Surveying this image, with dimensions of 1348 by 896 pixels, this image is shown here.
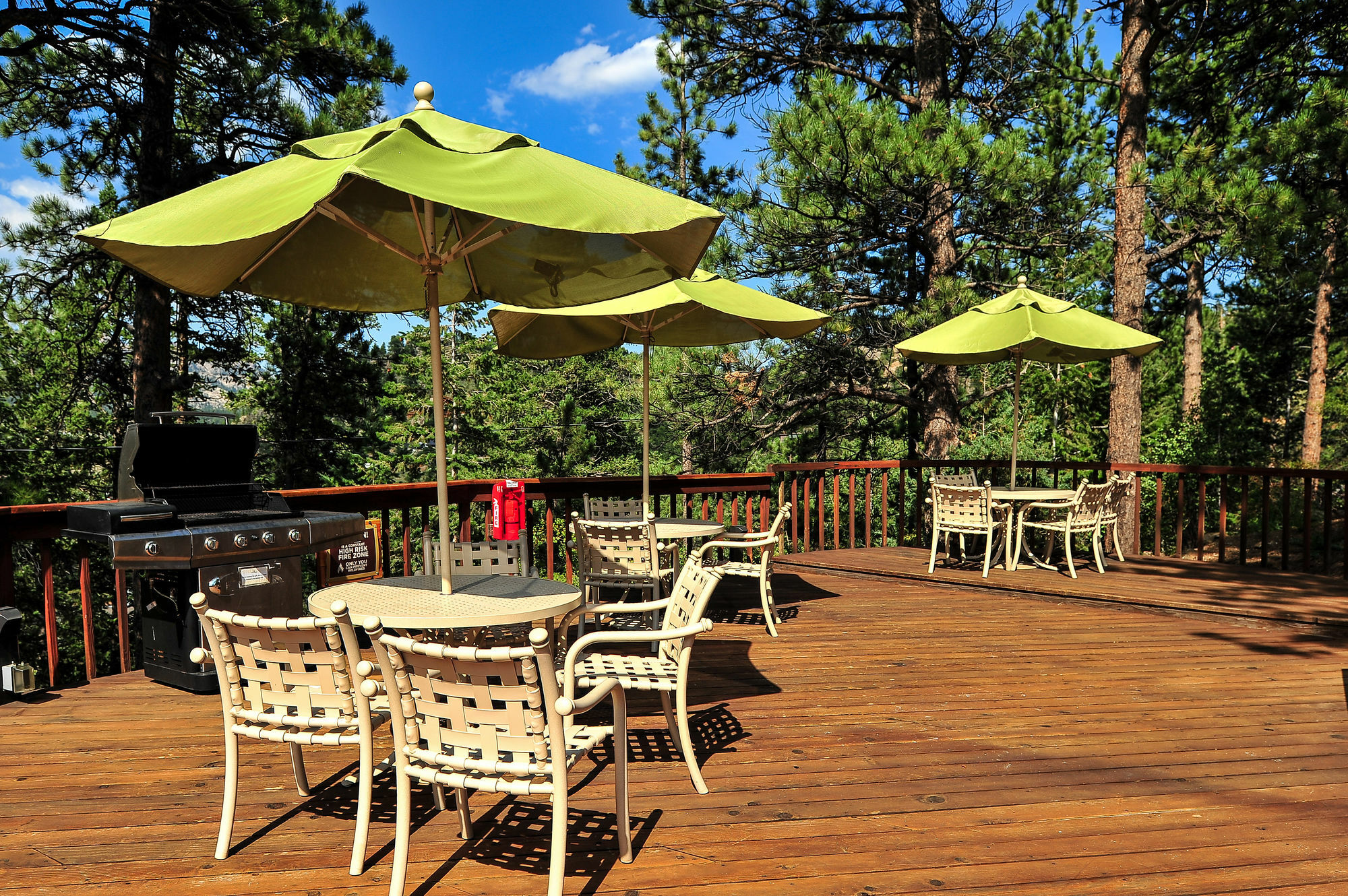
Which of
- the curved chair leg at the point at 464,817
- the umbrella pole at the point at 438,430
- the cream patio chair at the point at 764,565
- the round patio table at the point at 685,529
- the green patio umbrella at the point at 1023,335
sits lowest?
the curved chair leg at the point at 464,817

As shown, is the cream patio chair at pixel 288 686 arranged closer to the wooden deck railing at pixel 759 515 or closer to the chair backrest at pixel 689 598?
the chair backrest at pixel 689 598

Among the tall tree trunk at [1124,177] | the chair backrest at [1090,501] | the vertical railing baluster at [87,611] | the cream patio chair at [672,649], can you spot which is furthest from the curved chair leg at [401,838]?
the tall tree trunk at [1124,177]

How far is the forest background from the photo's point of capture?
783cm

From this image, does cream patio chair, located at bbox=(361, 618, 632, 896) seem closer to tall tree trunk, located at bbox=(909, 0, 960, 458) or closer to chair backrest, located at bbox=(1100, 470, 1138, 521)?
chair backrest, located at bbox=(1100, 470, 1138, 521)

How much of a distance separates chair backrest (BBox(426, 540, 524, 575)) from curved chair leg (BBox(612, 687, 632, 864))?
124cm

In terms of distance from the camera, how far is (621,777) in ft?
7.12

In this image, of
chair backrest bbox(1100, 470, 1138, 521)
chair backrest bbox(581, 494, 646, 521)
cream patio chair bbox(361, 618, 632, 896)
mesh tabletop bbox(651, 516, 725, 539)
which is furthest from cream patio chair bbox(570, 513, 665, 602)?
chair backrest bbox(1100, 470, 1138, 521)

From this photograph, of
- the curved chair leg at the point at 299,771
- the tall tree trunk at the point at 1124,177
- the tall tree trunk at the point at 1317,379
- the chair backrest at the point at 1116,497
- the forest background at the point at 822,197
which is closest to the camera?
the curved chair leg at the point at 299,771

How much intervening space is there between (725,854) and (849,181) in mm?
7842

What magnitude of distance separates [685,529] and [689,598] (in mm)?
2127

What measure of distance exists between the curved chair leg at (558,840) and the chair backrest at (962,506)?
4848 mm

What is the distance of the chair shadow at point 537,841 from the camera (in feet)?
6.99

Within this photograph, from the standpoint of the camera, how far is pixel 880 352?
33.9 feet

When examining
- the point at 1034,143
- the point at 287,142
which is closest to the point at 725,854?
the point at 287,142
